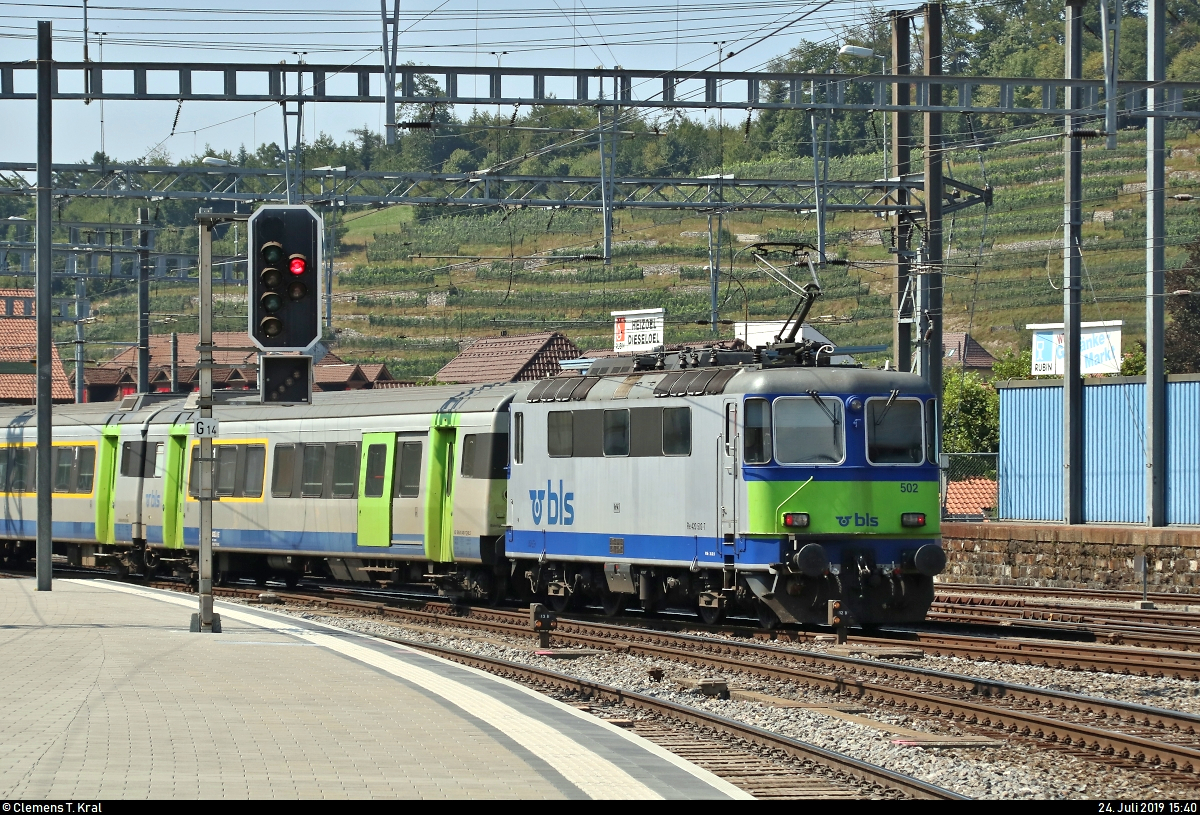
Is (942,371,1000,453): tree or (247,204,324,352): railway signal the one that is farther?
(942,371,1000,453): tree

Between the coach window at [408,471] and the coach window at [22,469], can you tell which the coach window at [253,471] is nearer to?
the coach window at [408,471]

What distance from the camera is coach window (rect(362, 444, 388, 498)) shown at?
24.6 m

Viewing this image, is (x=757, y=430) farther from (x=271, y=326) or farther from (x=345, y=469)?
(x=345, y=469)

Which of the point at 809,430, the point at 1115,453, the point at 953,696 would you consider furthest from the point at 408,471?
the point at 1115,453

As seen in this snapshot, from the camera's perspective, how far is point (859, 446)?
1867 centimetres

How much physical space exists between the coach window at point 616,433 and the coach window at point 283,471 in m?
7.95

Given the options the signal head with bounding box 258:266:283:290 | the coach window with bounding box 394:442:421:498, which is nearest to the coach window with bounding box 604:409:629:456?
the coach window with bounding box 394:442:421:498

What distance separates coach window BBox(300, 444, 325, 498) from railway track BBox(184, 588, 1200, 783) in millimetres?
5866

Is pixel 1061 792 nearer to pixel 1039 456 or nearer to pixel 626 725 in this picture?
Answer: pixel 626 725

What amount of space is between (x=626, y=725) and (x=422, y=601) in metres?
13.0

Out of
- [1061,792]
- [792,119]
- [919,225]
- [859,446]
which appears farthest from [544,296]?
[1061,792]

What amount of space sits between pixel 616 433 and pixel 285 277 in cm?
622

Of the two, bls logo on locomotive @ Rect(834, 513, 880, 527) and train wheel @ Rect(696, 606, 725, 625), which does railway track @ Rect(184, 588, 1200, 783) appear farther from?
bls logo on locomotive @ Rect(834, 513, 880, 527)

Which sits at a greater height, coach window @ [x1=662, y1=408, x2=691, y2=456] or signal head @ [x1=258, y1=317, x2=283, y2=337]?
signal head @ [x1=258, y1=317, x2=283, y2=337]
